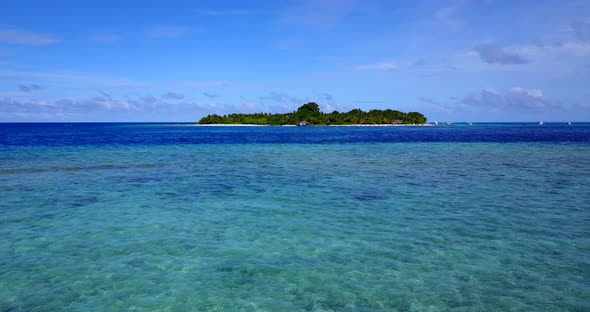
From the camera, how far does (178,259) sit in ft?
41.2

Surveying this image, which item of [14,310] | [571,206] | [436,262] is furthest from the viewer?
[571,206]

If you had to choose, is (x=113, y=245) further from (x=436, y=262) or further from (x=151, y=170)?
(x=151, y=170)

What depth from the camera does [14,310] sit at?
9203 mm

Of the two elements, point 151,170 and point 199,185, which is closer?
point 199,185

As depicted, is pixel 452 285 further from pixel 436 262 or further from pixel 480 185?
pixel 480 185

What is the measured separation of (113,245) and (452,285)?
1115cm

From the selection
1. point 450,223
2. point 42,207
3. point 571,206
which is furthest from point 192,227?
point 571,206

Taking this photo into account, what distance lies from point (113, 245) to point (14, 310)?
473 centimetres

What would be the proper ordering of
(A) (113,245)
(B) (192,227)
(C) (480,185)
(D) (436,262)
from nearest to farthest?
(D) (436,262) < (A) (113,245) < (B) (192,227) < (C) (480,185)

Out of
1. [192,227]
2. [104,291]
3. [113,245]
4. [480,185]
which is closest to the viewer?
[104,291]

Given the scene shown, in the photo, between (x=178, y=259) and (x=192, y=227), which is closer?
(x=178, y=259)

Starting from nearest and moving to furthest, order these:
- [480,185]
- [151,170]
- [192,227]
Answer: [192,227], [480,185], [151,170]

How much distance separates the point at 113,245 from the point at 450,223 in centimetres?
1319

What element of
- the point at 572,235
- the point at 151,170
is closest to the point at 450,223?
the point at 572,235
